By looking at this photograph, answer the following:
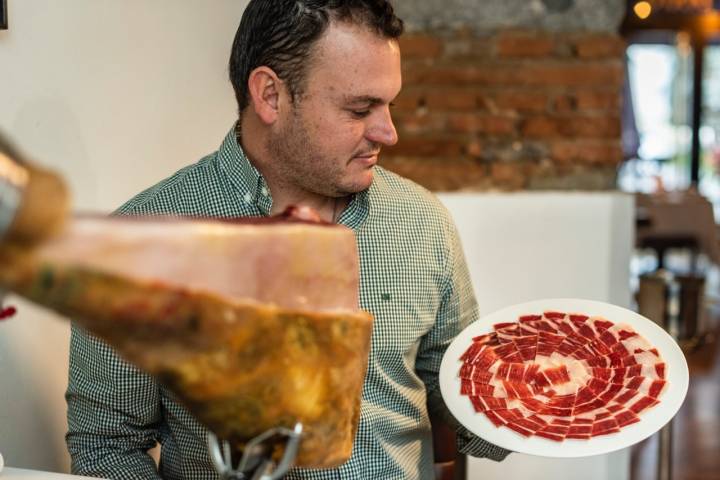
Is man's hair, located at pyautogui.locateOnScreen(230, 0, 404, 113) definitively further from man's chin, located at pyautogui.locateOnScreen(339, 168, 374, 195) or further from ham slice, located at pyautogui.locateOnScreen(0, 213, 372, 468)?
ham slice, located at pyautogui.locateOnScreen(0, 213, 372, 468)

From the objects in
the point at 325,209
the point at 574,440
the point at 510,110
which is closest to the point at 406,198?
the point at 325,209

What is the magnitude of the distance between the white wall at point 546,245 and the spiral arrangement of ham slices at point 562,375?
1.16 meters

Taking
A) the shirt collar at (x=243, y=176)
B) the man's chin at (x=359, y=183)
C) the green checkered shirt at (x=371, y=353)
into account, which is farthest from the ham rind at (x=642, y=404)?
the shirt collar at (x=243, y=176)

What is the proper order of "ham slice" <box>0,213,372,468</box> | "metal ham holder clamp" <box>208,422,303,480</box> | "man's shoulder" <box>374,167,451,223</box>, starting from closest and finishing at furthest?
"ham slice" <box>0,213,372,468</box> → "metal ham holder clamp" <box>208,422,303,480</box> → "man's shoulder" <box>374,167,451,223</box>

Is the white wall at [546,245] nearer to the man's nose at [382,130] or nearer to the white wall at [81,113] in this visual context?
the white wall at [81,113]

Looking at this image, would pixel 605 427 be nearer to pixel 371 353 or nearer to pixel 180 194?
pixel 371 353

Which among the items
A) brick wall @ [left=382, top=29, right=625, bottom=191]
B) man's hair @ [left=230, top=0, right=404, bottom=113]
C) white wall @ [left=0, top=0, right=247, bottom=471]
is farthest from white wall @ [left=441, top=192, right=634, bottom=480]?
man's hair @ [left=230, top=0, right=404, bottom=113]

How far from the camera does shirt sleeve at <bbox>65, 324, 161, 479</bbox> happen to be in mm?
1302

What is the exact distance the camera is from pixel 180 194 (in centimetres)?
139

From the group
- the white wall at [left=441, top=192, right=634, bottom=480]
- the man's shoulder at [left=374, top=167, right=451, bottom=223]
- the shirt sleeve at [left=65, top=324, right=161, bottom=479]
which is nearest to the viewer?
the shirt sleeve at [left=65, top=324, right=161, bottom=479]

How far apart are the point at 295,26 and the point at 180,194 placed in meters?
0.30

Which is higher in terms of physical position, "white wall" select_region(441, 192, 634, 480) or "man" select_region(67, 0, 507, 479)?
"man" select_region(67, 0, 507, 479)

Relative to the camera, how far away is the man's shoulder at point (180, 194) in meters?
1.37

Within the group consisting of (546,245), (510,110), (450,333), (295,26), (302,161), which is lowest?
(546,245)
